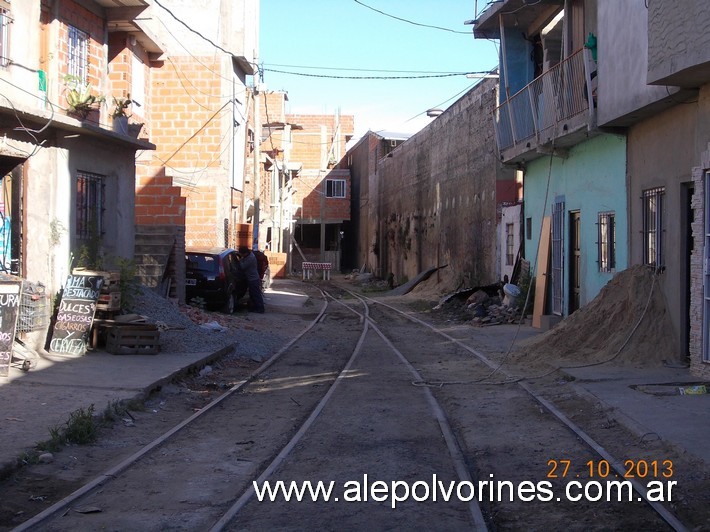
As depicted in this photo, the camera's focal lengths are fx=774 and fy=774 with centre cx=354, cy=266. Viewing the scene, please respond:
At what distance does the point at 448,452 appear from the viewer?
700 centimetres

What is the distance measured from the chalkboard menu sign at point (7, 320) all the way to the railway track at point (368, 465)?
275 cm

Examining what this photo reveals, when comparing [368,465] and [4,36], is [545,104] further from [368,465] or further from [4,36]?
[368,465]

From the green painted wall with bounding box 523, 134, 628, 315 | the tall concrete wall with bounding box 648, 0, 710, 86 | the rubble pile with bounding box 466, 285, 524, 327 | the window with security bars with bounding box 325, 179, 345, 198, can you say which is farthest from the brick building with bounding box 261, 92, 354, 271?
the tall concrete wall with bounding box 648, 0, 710, 86

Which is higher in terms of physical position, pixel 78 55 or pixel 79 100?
pixel 78 55

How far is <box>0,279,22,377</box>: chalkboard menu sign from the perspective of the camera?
9.69 m

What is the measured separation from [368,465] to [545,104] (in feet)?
39.1

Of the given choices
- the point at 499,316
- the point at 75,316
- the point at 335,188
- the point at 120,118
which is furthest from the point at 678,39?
the point at 335,188

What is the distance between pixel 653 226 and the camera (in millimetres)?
12086

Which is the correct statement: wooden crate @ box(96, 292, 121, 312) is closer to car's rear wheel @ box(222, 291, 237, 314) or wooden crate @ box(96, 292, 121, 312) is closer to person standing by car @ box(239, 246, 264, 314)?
car's rear wheel @ box(222, 291, 237, 314)

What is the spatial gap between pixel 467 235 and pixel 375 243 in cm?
2005

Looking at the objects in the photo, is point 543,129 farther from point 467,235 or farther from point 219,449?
point 219,449

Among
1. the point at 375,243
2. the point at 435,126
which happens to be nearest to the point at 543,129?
the point at 435,126

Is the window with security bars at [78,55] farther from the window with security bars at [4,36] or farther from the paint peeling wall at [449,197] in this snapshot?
the paint peeling wall at [449,197]

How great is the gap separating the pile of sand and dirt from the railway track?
1.62 m
